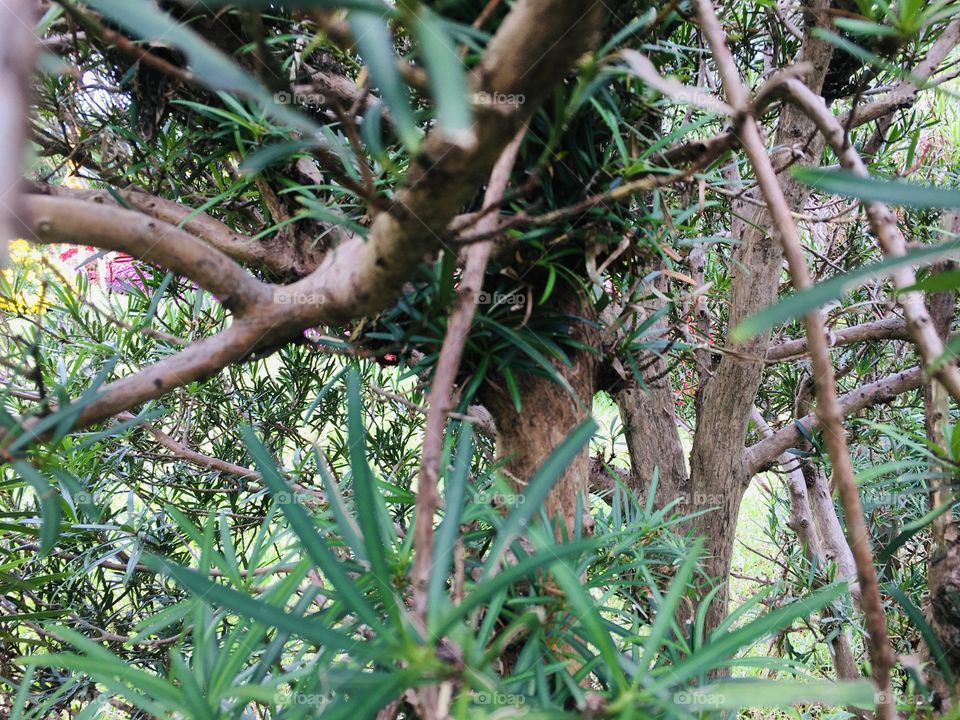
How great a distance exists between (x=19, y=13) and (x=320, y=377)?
0.81 metres

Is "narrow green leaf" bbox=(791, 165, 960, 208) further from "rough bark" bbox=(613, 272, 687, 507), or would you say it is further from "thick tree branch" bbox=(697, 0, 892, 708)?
"rough bark" bbox=(613, 272, 687, 507)

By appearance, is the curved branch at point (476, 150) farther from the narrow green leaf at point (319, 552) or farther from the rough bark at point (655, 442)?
the rough bark at point (655, 442)

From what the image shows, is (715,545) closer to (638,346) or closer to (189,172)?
(638,346)

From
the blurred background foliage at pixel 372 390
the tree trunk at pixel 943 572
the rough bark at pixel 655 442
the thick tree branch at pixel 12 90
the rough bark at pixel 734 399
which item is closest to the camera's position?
the thick tree branch at pixel 12 90

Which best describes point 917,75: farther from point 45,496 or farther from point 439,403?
point 45,496

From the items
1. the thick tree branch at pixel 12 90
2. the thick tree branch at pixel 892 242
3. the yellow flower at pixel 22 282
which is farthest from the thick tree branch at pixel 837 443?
the yellow flower at pixel 22 282

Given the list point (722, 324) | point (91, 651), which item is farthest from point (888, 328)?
point (91, 651)
